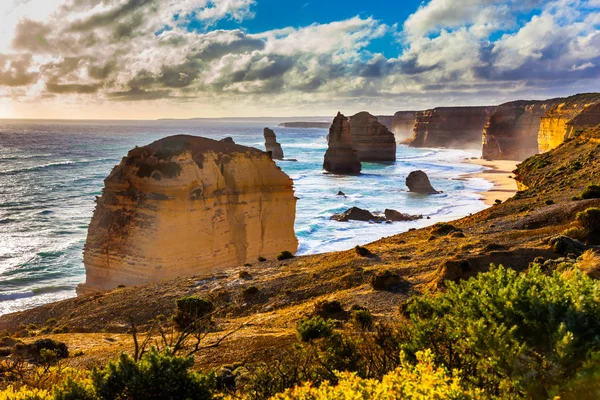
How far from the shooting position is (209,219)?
2977cm

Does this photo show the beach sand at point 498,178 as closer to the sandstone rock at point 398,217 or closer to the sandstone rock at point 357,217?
the sandstone rock at point 398,217

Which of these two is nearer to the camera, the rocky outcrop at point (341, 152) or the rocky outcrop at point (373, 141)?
the rocky outcrop at point (341, 152)

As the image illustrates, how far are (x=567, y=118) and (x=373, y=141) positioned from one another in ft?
155

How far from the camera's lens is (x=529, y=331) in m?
6.98

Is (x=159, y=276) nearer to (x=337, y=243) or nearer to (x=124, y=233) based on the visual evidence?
(x=124, y=233)

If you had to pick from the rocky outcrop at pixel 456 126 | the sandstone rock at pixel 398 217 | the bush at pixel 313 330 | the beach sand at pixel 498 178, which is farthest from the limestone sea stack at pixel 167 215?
the rocky outcrop at pixel 456 126

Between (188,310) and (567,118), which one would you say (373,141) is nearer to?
(567,118)

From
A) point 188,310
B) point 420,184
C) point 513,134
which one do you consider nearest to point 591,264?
point 188,310

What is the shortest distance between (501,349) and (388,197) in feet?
215

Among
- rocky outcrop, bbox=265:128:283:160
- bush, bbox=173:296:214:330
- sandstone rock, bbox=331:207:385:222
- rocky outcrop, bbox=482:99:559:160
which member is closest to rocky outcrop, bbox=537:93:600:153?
rocky outcrop, bbox=482:99:559:160

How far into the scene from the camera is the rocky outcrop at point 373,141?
393 feet

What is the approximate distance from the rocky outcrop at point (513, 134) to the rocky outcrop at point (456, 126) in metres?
46.0

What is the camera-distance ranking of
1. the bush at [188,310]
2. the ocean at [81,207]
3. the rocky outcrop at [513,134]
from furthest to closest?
the rocky outcrop at [513,134] → the ocean at [81,207] → the bush at [188,310]

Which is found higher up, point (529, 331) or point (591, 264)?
point (529, 331)
